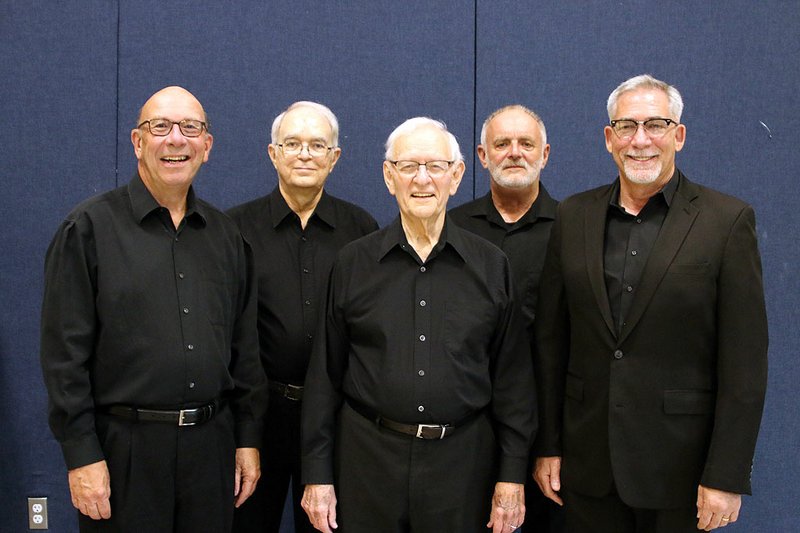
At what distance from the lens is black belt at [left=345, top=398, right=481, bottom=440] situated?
218 cm

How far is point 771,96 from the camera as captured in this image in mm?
3467

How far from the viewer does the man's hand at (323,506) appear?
7.38 ft

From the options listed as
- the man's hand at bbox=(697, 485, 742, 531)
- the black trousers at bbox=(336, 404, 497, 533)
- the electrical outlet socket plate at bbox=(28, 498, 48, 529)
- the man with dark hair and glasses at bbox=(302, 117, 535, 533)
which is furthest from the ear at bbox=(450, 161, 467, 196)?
the electrical outlet socket plate at bbox=(28, 498, 48, 529)

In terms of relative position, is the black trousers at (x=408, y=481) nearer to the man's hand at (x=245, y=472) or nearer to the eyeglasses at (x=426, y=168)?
the man's hand at (x=245, y=472)

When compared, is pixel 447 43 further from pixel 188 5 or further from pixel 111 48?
pixel 111 48

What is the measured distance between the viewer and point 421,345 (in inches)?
86.4

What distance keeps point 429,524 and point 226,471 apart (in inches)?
24.5

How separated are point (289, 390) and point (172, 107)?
1004 mm

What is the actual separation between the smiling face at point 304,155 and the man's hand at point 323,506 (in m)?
1.06

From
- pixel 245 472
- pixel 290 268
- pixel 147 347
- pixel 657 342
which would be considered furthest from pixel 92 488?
pixel 657 342

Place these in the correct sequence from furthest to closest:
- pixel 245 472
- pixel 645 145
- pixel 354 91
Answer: pixel 354 91
pixel 245 472
pixel 645 145

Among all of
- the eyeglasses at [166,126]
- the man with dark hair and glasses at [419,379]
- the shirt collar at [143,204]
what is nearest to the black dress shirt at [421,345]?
the man with dark hair and glasses at [419,379]

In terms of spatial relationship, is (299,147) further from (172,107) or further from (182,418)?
(182,418)

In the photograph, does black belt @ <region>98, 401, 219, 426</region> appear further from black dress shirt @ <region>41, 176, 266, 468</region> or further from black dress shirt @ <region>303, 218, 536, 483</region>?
black dress shirt @ <region>303, 218, 536, 483</region>
